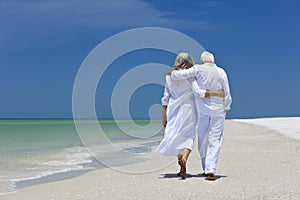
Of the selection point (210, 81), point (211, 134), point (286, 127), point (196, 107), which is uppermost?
point (210, 81)

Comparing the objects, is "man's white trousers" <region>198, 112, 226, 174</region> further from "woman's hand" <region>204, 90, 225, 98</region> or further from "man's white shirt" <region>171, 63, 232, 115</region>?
"woman's hand" <region>204, 90, 225, 98</region>

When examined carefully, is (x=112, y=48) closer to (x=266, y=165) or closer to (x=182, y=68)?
(x=182, y=68)

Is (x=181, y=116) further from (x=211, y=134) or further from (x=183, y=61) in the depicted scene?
(x=183, y=61)

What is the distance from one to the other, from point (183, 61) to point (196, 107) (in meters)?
0.77

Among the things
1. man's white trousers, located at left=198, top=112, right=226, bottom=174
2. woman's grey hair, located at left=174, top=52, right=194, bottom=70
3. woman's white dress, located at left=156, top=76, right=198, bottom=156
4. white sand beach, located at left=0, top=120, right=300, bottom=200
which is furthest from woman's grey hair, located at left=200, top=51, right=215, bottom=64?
white sand beach, located at left=0, top=120, right=300, bottom=200

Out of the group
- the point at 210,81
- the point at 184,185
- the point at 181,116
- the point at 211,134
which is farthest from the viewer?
the point at 181,116

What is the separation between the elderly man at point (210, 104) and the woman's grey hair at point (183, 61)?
0.16 m

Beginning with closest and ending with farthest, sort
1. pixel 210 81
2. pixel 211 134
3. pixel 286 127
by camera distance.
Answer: pixel 210 81
pixel 211 134
pixel 286 127

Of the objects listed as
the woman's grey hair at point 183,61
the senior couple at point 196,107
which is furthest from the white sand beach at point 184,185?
the woman's grey hair at point 183,61

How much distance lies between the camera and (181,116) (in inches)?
290

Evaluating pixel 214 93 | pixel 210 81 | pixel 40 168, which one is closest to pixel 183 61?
pixel 210 81

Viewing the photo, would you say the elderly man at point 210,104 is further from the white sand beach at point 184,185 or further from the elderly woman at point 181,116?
the white sand beach at point 184,185

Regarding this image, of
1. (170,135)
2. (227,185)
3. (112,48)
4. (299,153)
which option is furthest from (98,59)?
(299,153)

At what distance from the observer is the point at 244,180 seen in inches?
277
